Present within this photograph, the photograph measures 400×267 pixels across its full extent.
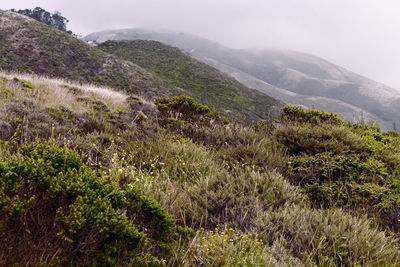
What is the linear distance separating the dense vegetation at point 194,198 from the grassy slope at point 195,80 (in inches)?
628

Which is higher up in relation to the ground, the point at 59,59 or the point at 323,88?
the point at 323,88

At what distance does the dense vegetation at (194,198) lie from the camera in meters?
1.51

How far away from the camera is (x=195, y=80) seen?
102ft

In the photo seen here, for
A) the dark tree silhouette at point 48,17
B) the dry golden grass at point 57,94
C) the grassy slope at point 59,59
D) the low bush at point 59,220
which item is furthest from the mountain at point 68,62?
the dark tree silhouette at point 48,17

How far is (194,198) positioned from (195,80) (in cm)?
2925

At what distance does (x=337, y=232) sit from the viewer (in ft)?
8.34

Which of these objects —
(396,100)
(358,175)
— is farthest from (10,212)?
(396,100)

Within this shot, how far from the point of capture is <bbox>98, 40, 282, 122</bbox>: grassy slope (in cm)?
2508

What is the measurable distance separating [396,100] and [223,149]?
140 metres

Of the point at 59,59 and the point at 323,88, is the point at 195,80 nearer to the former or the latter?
the point at 59,59

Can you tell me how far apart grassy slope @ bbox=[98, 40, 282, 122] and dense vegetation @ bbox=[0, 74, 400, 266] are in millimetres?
15958

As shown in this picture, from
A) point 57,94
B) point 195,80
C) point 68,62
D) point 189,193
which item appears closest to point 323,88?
point 195,80

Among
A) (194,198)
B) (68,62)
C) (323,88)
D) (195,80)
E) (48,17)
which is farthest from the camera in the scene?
(323,88)

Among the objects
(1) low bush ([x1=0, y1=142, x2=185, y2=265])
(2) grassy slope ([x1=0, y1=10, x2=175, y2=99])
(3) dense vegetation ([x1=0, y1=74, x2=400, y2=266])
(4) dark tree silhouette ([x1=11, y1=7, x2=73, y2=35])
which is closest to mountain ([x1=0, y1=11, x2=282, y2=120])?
(2) grassy slope ([x1=0, y1=10, x2=175, y2=99])
